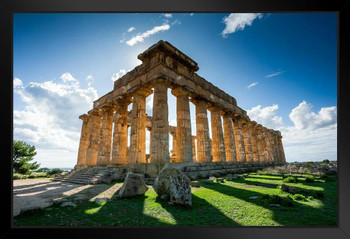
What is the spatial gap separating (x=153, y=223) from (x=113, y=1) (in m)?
3.91

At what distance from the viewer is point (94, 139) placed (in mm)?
18297

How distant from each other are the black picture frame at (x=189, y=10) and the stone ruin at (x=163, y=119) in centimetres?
788

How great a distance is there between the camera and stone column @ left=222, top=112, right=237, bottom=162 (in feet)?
57.6

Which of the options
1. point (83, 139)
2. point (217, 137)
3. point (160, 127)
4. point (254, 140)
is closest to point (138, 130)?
point (160, 127)

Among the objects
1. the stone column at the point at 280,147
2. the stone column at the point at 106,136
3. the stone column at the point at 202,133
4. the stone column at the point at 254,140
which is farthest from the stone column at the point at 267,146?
the stone column at the point at 106,136

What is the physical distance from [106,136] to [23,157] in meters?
10.6

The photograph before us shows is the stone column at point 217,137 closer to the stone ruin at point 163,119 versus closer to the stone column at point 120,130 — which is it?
the stone ruin at point 163,119

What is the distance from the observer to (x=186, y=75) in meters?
14.1

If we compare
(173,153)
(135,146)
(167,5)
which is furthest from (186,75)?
(173,153)

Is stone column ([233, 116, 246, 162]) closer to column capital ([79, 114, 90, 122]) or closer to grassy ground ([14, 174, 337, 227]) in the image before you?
grassy ground ([14, 174, 337, 227])

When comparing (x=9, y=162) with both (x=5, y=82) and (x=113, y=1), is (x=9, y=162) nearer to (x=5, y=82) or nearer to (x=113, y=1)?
(x=5, y=82)

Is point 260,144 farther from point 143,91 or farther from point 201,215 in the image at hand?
point 201,215

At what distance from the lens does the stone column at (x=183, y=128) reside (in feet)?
39.7

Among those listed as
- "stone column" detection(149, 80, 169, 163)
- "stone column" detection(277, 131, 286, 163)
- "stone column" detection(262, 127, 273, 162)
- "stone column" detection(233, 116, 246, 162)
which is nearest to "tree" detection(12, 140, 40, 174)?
"stone column" detection(149, 80, 169, 163)
